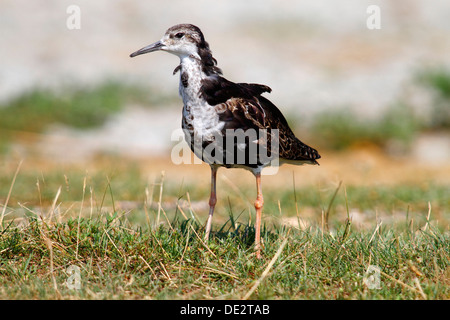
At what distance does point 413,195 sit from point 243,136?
3.75 meters

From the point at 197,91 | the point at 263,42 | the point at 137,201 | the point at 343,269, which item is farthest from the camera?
the point at 263,42

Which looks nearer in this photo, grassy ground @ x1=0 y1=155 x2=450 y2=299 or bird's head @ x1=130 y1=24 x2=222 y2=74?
grassy ground @ x1=0 y1=155 x2=450 y2=299

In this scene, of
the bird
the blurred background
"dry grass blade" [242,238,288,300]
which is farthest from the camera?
the blurred background

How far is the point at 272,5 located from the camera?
74.9ft

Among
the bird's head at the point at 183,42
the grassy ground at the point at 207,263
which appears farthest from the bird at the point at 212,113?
the grassy ground at the point at 207,263

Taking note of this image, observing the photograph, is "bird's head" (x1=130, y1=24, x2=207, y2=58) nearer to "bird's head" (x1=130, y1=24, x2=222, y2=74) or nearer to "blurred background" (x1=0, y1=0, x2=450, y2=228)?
"bird's head" (x1=130, y1=24, x2=222, y2=74)

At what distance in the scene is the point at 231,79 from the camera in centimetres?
1380

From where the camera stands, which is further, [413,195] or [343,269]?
[413,195]

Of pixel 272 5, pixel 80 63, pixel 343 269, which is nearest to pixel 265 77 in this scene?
pixel 80 63

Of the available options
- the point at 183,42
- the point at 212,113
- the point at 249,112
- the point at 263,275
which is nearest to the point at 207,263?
the point at 263,275

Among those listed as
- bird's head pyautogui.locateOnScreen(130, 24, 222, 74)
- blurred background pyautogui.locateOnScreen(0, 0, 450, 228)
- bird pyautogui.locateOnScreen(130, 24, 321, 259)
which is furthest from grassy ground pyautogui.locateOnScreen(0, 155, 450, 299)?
blurred background pyautogui.locateOnScreen(0, 0, 450, 228)

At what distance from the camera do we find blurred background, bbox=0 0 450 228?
10.7 metres

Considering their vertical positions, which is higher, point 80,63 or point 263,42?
point 263,42
